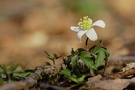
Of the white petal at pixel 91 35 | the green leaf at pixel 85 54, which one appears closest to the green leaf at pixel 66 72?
the green leaf at pixel 85 54

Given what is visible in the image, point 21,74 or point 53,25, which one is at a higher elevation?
point 53,25

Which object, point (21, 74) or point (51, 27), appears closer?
point (21, 74)

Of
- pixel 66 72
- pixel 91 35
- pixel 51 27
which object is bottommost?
pixel 66 72

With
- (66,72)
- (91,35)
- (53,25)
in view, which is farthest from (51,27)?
(66,72)

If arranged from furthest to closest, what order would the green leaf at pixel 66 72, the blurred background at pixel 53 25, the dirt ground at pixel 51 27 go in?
the blurred background at pixel 53 25, the dirt ground at pixel 51 27, the green leaf at pixel 66 72

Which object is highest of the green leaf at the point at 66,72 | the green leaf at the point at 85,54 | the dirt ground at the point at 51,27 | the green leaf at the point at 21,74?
the dirt ground at the point at 51,27

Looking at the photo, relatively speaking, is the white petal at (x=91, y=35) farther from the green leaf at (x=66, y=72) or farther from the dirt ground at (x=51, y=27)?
the dirt ground at (x=51, y=27)

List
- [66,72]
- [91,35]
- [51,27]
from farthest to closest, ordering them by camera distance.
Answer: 1. [51,27]
2. [91,35]
3. [66,72]

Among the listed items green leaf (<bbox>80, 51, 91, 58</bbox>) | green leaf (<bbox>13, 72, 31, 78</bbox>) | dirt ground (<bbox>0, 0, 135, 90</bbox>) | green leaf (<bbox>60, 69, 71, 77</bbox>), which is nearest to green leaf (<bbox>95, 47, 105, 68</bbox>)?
green leaf (<bbox>80, 51, 91, 58</bbox>)

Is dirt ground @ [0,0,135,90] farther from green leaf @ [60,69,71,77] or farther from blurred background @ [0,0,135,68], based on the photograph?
green leaf @ [60,69,71,77]

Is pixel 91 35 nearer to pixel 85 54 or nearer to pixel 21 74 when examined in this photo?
pixel 85 54
